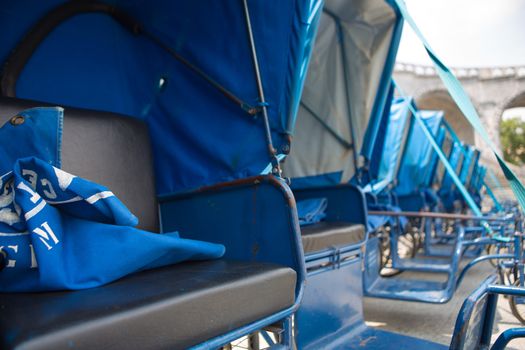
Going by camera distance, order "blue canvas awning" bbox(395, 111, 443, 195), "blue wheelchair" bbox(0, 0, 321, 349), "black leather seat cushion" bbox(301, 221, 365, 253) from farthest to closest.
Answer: "blue canvas awning" bbox(395, 111, 443, 195) < "black leather seat cushion" bbox(301, 221, 365, 253) < "blue wheelchair" bbox(0, 0, 321, 349)

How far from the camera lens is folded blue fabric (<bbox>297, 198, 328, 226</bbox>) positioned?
8.39 ft

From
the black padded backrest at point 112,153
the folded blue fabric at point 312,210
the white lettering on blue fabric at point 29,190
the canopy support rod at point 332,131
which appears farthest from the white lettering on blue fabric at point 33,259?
the canopy support rod at point 332,131

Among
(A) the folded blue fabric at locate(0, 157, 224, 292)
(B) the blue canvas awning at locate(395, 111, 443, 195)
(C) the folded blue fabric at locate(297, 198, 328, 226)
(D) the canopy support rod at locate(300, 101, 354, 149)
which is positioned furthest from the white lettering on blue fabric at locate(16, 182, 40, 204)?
(B) the blue canvas awning at locate(395, 111, 443, 195)

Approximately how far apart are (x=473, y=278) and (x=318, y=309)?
11.4 feet

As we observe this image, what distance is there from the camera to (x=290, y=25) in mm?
1854

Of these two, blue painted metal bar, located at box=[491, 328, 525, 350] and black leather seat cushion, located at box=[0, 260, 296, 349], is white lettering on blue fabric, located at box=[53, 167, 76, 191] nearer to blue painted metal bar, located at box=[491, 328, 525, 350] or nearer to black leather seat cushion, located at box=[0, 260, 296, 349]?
black leather seat cushion, located at box=[0, 260, 296, 349]

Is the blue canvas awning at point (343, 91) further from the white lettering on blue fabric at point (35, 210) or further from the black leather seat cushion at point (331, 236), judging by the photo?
the white lettering on blue fabric at point (35, 210)

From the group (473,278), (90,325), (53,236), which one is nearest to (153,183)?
A: (53,236)

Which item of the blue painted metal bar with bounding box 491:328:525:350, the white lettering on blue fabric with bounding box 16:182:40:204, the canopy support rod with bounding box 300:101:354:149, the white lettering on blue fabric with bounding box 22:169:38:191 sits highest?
the canopy support rod with bounding box 300:101:354:149

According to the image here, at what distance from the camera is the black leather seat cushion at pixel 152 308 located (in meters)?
0.78

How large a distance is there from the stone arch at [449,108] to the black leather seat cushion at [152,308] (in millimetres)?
26801

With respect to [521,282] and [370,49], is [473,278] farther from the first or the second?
[370,49]

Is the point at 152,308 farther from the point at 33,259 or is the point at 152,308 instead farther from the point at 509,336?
the point at 509,336

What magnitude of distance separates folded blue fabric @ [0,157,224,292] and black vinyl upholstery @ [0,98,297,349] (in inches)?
1.7
